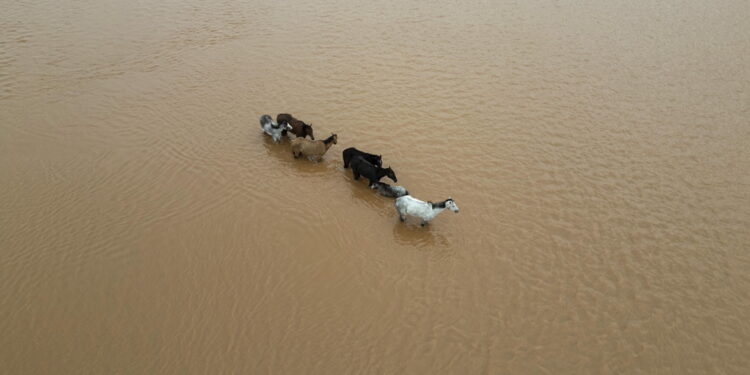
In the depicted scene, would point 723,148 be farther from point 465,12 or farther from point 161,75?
point 161,75

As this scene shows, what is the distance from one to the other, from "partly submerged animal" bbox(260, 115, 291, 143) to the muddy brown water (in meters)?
0.32

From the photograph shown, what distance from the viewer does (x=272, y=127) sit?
10.9m

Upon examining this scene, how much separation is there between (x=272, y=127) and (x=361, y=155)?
8.44ft

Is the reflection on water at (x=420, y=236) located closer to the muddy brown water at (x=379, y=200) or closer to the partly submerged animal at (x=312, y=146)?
the muddy brown water at (x=379, y=200)

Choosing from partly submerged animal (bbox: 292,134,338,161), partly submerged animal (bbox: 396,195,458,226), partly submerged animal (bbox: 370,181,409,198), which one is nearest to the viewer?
partly submerged animal (bbox: 396,195,458,226)

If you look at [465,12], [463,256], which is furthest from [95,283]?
[465,12]

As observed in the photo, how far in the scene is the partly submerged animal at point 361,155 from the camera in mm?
9776

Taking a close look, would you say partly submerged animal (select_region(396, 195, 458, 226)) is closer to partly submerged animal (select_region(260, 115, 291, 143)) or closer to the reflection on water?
the reflection on water

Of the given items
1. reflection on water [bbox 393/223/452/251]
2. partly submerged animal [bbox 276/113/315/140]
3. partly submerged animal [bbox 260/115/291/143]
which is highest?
partly submerged animal [bbox 276/113/315/140]

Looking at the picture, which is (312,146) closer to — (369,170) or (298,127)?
(298,127)

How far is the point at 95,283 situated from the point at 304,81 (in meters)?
7.99

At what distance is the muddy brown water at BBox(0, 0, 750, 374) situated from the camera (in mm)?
7113

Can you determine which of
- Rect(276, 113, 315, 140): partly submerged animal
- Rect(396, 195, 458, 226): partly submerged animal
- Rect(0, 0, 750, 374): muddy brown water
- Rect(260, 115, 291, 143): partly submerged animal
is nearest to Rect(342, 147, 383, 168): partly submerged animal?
Rect(0, 0, 750, 374): muddy brown water

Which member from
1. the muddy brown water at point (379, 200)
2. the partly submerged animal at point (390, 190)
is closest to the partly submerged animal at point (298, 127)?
the muddy brown water at point (379, 200)
